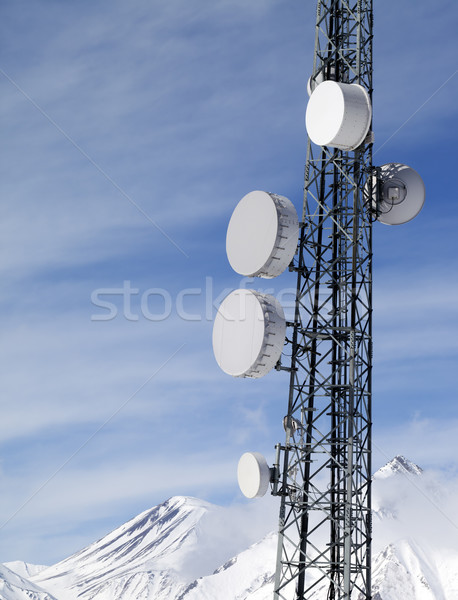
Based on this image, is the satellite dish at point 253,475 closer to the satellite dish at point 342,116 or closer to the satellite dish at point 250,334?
Answer: the satellite dish at point 250,334

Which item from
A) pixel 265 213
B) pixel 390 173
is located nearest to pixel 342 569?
pixel 265 213

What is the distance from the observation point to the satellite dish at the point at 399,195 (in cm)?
2939

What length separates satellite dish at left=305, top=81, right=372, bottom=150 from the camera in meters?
26.3

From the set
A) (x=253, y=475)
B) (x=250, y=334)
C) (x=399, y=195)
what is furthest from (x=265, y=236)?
(x=253, y=475)

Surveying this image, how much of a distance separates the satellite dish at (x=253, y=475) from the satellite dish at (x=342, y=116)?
1096 centimetres

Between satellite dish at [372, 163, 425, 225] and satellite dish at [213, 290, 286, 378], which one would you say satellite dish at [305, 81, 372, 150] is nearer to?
satellite dish at [372, 163, 425, 225]

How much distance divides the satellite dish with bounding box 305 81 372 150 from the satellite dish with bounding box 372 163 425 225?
3.23 m

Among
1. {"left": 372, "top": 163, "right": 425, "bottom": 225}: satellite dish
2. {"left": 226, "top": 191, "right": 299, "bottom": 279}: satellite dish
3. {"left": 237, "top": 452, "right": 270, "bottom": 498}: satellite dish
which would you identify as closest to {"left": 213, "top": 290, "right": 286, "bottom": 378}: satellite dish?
{"left": 226, "top": 191, "right": 299, "bottom": 279}: satellite dish

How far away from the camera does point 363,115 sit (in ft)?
86.6

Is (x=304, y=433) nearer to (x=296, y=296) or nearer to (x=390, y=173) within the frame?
(x=296, y=296)

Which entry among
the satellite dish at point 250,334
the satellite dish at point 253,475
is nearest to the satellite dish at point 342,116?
the satellite dish at point 250,334

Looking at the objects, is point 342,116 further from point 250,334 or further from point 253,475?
point 253,475

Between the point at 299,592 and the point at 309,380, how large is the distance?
706cm

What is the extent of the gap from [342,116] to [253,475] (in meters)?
12.3
